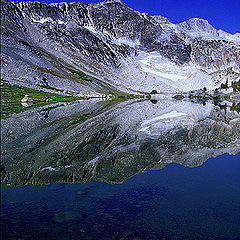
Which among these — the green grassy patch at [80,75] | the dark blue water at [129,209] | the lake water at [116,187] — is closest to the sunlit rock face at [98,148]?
the lake water at [116,187]

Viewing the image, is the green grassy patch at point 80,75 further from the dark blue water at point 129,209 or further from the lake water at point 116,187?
the dark blue water at point 129,209

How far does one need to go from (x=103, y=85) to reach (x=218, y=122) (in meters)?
112

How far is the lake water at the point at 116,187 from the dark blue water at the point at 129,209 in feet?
0.15

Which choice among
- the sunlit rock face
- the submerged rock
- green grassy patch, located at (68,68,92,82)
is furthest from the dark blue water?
green grassy patch, located at (68,68,92,82)

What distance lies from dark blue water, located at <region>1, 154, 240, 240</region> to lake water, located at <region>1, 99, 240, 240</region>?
0.05 metres

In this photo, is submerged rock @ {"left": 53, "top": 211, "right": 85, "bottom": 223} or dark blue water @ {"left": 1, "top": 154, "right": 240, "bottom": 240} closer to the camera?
dark blue water @ {"left": 1, "top": 154, "right": 240, "bottom": 240}

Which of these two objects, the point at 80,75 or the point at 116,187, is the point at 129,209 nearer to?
the point at 116,187

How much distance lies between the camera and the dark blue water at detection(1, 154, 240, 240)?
41.4ft

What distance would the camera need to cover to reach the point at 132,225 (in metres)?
13.3

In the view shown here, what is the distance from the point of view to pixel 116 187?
1812 centimetres

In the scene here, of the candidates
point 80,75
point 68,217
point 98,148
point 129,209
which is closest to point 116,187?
point 129,209

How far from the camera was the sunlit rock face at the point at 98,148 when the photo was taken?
20172 millimetres

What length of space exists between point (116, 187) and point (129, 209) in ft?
11.1

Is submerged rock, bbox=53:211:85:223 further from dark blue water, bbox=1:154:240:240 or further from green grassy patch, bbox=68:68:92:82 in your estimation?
green grassy patch, bbox=68:68:92:82
